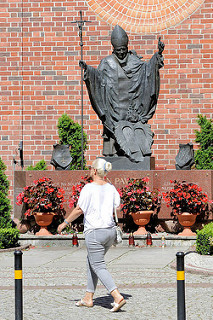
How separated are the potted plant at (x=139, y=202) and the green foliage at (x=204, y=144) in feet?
14.2

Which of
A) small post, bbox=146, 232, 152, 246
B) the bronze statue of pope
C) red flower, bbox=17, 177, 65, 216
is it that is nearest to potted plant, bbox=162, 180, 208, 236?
small post, bbox=146, 232, 152, 246

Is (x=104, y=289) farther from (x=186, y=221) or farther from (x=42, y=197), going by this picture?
(x=42, y=197)

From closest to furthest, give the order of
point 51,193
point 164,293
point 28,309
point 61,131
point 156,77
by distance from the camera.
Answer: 1. point 28,309
2. point 164,293
3. point 51,193
4. point 156,77
5. point 61,131

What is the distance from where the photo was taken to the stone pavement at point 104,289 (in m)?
6.86

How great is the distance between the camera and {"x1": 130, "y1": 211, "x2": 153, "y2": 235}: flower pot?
41.4 feet

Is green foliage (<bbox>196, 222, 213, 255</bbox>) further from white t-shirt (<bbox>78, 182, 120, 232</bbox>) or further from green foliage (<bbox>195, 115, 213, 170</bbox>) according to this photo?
green foliage (<bbox>195, 115, 213, 170</bbox>)

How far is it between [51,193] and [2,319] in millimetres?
6341

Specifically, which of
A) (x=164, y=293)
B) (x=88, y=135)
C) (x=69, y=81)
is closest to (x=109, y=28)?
(x=69, y=81)

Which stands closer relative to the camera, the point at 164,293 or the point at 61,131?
the point at 164,293

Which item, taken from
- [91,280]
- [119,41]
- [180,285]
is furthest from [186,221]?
[180,285]

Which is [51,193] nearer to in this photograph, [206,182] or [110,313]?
[206,182]

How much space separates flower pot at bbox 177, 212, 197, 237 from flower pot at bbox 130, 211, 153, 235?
1.91 feet

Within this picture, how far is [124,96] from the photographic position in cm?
1414

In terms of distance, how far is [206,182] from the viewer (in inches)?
510
